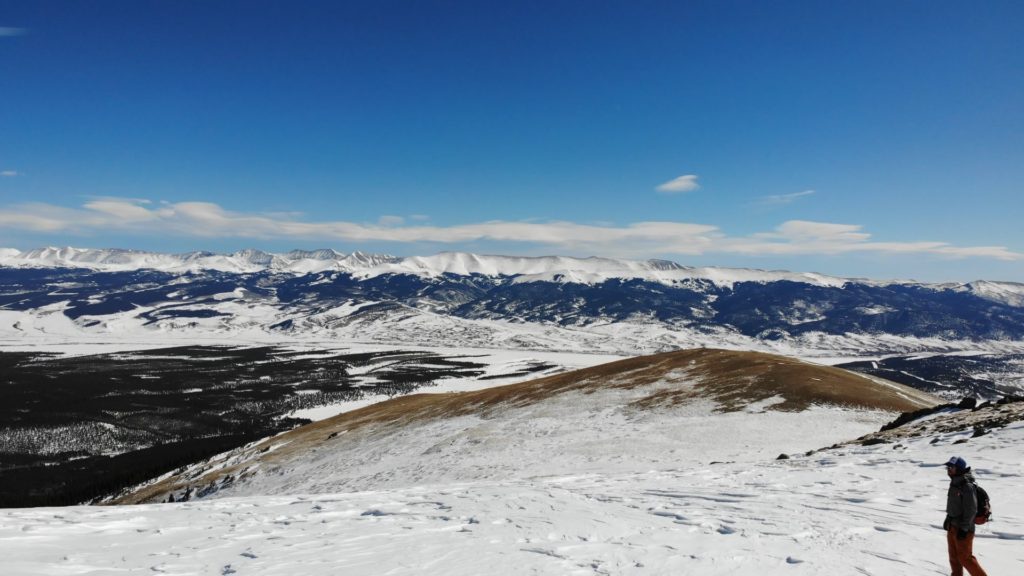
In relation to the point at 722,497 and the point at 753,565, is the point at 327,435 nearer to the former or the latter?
the point at 722,497

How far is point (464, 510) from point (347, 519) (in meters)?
3.69

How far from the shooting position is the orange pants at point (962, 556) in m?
9.38

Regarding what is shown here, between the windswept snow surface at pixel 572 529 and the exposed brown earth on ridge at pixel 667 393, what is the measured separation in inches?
993

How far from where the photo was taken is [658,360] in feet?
243

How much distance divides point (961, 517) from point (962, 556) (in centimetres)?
72

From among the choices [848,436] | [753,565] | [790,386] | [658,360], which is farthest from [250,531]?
[658,360]

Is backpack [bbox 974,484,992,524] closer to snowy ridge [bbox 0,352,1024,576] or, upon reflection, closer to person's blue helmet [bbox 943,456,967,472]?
person's blue helmet [bbox 943,456,967,472]

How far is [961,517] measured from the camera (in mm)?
9695

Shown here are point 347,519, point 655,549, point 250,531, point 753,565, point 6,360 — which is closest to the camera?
point 753,565

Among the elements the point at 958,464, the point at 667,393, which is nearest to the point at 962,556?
the point at 958,464

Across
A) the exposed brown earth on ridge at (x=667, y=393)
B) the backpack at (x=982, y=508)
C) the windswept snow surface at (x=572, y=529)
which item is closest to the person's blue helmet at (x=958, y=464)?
the backpack at (x=982, y=508)

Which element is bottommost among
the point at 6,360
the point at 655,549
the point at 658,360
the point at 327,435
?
the point at 6,360

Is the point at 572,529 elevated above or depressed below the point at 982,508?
below

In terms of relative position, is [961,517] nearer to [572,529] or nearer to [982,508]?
[982,508]
